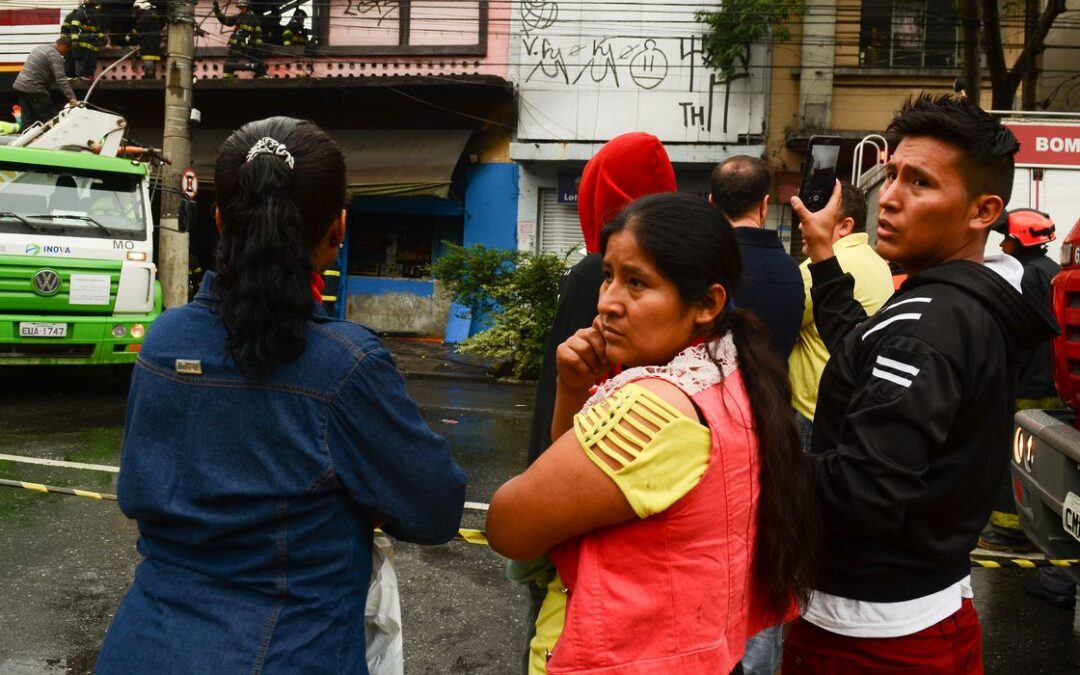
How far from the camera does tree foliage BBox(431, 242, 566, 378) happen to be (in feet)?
41.3

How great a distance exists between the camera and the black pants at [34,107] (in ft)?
41.0

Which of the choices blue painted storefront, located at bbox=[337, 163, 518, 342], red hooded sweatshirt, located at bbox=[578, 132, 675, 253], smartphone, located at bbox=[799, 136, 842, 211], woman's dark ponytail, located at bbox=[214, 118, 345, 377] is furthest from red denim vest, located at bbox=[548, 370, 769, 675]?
blue painted storefront, located at bbox=[337, 163, 518, 342]

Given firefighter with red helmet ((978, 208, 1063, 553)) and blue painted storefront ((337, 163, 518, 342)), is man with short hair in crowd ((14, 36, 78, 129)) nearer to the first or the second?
blue painted storefront ((337, 163, 518, 342))

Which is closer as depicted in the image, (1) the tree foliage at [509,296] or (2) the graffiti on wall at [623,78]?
(1) the tree foliage at [509,296]

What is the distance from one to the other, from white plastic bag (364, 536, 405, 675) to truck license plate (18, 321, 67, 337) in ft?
28.0

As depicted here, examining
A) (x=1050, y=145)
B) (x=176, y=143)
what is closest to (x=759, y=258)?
(x=1050, y=145)

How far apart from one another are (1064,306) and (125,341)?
8.67 m

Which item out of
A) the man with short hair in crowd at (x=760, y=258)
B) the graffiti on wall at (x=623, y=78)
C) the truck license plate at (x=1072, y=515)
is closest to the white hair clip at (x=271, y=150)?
the man with short hair in crowd at (x=760, y=258)

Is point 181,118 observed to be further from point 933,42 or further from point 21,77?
point 933,42

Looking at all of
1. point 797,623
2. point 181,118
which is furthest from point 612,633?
point 181,118

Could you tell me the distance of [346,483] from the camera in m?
1.65

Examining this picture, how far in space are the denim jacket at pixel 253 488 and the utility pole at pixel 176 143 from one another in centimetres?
1201

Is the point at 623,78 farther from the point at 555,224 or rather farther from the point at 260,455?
the point at 260,455

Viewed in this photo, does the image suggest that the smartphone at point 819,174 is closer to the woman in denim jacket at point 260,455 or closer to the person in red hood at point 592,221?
the person in red hood at point 592,221
